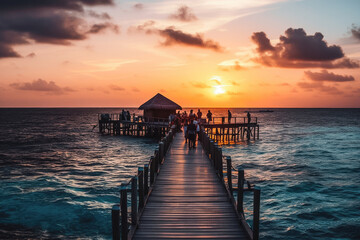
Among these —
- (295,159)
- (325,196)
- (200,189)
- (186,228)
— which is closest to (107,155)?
(295,159)

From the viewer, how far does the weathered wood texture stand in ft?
21.1

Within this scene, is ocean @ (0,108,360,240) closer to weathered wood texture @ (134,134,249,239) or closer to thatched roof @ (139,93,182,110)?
weathered wood texture @ (134,134,249,239)

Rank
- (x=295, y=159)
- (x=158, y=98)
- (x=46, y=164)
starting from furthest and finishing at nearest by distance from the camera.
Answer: (x=158, y=98), (x=295, y=159), (x=46, y=164)

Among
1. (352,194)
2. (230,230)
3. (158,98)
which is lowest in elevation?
(352,194)

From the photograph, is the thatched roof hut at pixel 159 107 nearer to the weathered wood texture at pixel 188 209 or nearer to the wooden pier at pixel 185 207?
the weathered wood texture at pixel 188 209

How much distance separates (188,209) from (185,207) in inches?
6.2

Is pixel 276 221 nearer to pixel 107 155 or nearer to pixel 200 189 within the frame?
pixel 200 189

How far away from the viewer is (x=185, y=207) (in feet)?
26.0

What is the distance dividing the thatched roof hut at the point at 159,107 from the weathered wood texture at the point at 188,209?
2965cm

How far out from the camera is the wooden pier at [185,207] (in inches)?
249

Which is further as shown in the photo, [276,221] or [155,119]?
[155,119]

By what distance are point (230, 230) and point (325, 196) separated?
13536 mm

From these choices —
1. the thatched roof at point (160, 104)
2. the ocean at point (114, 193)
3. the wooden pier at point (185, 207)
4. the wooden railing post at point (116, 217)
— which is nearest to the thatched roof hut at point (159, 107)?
the thatched roof at point (160, 104)

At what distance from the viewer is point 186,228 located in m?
6.67
